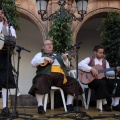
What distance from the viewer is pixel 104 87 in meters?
5.96

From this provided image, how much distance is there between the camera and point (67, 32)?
24.5 ft

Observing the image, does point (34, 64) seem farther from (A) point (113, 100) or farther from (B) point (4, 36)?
(A) point (113, 100)

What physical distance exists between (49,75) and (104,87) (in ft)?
3.42

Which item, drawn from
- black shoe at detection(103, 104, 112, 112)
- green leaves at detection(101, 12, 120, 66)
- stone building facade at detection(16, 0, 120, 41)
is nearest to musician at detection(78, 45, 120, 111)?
black shoe at detection(103, 104, 112, 112)

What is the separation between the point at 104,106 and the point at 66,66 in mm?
1017

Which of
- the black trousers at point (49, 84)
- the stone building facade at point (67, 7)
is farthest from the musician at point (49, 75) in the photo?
the stone building facade at point (67, 7)

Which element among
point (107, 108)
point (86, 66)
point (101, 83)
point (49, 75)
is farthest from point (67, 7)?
point (107, 108)

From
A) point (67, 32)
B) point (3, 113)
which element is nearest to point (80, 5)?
point (67, 32)

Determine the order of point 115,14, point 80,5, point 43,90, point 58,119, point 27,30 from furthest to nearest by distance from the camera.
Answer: point 27,30, point 115,14, point 80,5, point 43,90, point 58,119

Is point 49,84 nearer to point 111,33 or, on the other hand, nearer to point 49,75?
point 49,75

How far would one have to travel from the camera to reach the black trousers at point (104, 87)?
19.4 feet

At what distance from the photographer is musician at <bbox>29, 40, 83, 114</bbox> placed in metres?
5.53

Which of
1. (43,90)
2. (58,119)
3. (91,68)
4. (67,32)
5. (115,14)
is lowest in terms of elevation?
(58,119)

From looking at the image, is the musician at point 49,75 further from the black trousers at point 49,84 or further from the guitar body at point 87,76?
the guitar body at point 87,76
